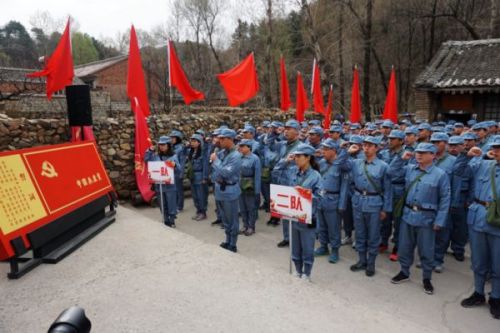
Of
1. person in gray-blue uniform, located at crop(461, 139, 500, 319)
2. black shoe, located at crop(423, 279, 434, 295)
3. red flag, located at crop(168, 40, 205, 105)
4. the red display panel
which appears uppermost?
red flag, located at crop(168, 40, 205, 105)

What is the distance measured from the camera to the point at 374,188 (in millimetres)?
5523

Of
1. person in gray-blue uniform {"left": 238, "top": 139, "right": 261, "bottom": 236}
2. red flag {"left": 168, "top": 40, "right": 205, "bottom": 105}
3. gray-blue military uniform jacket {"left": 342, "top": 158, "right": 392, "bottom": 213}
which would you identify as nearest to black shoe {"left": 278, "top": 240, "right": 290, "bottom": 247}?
person in gray-blue uniform {"left": 238, "top": 139, "right": 261, "bottom": 236}

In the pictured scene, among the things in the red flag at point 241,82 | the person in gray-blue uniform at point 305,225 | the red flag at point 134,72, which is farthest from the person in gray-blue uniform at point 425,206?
the red flag at point 134,72

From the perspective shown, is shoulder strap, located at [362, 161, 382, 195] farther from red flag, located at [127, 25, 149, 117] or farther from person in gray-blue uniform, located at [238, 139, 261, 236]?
red flag, located at [127, 25, 149, 117]

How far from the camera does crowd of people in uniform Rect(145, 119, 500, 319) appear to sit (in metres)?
4.73

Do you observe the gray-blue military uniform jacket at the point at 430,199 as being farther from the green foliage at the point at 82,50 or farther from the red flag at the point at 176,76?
the green foliage at the point at 82,50

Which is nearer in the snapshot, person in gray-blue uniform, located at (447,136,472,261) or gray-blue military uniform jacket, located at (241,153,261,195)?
person in gray-blue uniform, located at (447,136,472,261)

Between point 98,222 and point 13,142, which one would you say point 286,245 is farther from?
point 13,142

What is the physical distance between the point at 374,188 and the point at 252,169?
9.28 ft

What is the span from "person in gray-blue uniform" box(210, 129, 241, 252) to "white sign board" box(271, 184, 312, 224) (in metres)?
1.51

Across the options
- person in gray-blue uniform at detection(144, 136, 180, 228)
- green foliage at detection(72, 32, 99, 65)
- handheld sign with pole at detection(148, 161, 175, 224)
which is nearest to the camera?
handheld sign with pole at detection(148, 161, 175, 224)

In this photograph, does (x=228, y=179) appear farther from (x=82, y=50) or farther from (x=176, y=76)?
(x=82, y=50)

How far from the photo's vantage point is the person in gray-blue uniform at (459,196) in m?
5.77

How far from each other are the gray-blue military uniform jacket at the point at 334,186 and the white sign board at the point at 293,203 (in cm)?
156
